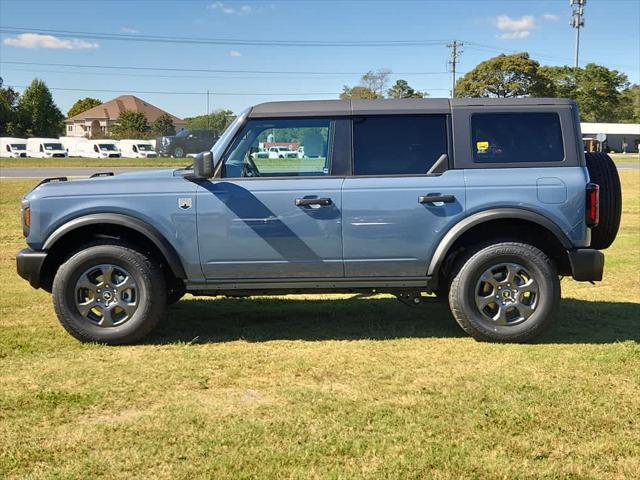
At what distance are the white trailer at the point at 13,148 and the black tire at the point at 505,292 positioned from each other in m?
54.7

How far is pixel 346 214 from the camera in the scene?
5.05 m

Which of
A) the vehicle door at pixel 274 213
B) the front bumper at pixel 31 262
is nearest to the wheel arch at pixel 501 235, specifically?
the vehicle door at pixel 274 213

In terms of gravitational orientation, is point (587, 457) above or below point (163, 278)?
below

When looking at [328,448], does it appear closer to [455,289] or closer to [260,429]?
[260,429]

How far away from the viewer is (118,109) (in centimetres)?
10950

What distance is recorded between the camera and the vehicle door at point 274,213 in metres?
5.07

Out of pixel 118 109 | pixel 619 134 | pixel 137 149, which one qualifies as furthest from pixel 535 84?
pixel 118 109

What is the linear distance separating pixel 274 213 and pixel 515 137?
2.01 metres

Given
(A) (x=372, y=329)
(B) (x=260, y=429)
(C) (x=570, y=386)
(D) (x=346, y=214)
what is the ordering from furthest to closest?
1. (A) (x=372, y=329)
2. (D) (x=346, y=214)
3. (C) (x=570, y=386)
4. (B) (x=260, y=429)

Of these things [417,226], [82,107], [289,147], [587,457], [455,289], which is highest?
[82,107]

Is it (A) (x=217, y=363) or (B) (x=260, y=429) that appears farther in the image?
(A) (x=217, y=363)

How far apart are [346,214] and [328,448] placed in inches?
84.2

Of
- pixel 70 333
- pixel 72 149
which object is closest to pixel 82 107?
pixel 72 149

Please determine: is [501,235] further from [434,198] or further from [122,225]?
[122,225]
